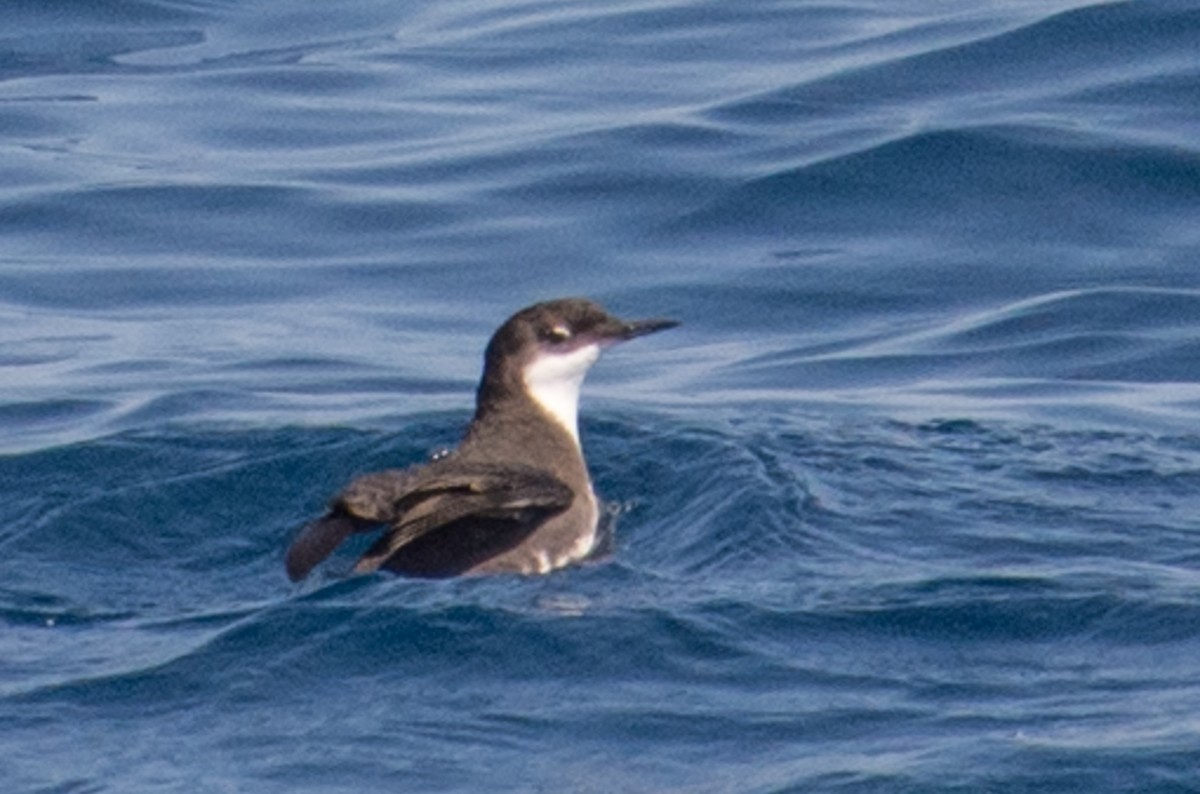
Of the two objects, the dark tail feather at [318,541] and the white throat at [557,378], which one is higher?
the white throat at [557,378]

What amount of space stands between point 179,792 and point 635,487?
3.69 m

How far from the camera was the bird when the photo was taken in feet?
29.8

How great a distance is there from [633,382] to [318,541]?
427cm

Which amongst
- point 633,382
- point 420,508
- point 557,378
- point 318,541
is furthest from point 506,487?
point 633,382

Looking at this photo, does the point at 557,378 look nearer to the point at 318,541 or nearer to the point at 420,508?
the point at 420,508

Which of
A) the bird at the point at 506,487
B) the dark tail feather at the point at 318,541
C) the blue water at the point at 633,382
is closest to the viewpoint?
the blue water at the point at 633,382

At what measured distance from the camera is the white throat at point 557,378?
10617mm

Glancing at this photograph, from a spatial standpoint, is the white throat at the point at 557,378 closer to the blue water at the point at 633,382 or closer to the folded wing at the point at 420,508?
the blue water at the point at 633,382

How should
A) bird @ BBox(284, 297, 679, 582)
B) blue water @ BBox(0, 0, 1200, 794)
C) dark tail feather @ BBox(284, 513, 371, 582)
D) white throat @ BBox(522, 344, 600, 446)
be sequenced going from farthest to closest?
white throat @ BBox(522, 344, 600, 446) < bird @ BBox(284, 297, 679, 582) < dark tail feather @ BBox(284, 513, 371, 582) < blue water @ BBox(0, 0, 1200, 794)

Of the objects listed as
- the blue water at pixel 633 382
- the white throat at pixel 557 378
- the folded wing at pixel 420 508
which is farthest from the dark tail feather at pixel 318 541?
the white throat at pixel 557 378

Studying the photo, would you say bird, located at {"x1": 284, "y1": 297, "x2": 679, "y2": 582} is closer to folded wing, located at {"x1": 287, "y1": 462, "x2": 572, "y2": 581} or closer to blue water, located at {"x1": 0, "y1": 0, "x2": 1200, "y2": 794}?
folded wing, located at {"x1": 287, "y1": 462, "x2": 572, "y2": 581}

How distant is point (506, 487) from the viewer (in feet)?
30.7

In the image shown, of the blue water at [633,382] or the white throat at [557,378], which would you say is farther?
the white throat at [557,378]

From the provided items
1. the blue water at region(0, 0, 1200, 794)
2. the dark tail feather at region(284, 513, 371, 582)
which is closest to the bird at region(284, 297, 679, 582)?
the dark tail feather at region(284, 513, 371, 582)
